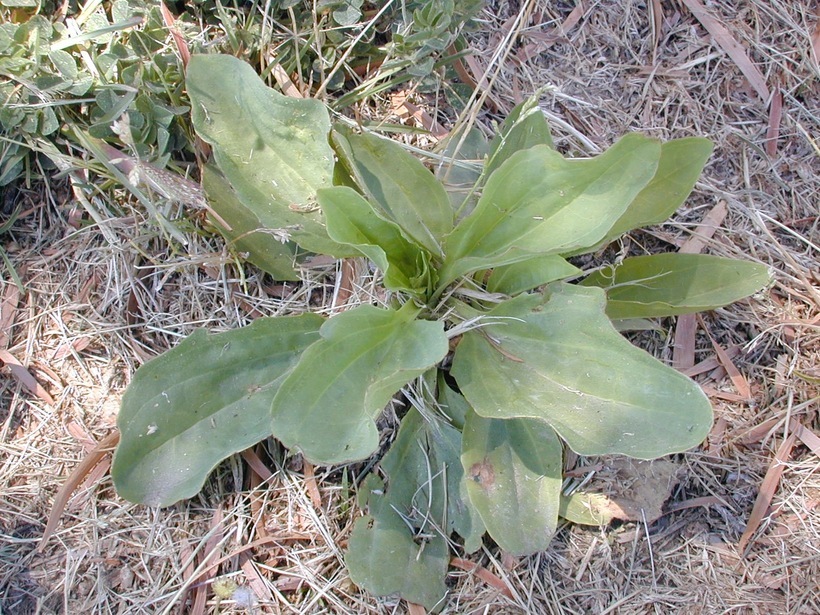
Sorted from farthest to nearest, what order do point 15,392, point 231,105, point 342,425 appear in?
1. point 15,392
2. point 231,105
3. point 342,425

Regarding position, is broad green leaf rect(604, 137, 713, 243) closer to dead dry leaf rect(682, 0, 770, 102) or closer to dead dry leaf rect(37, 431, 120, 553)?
dead dry leaf rect(682, 0, 770, 102)

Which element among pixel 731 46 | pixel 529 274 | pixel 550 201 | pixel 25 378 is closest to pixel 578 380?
pixel 529 274

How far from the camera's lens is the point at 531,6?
199 centimetres

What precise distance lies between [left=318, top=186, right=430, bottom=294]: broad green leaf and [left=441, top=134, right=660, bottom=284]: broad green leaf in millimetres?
116

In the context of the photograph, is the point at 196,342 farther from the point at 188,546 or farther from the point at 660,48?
the point at 660,48

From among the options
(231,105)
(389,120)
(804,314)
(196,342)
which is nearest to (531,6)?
(389,120)

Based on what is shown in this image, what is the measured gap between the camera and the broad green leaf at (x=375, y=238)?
1433mm

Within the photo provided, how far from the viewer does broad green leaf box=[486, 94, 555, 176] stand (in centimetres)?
168

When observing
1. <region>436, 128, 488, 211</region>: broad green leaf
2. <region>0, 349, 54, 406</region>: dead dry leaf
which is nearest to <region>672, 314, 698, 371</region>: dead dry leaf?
<region>436, 128, 488, 211</region>: broad green leaf

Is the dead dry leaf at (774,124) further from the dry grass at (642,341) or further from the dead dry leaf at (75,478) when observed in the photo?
the dead dry leaf at (75,478)

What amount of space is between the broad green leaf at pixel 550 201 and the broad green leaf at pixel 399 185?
0.11 m

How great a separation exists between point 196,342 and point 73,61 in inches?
32.7

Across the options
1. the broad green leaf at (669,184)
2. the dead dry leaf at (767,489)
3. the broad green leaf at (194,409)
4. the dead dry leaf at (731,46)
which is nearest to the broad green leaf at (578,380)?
the broad green leaf at (669,184)

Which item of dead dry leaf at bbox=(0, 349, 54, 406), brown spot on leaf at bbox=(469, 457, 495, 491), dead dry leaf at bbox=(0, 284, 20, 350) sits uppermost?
dead dry leaf at bbox=(0, 284, 20, 350)
